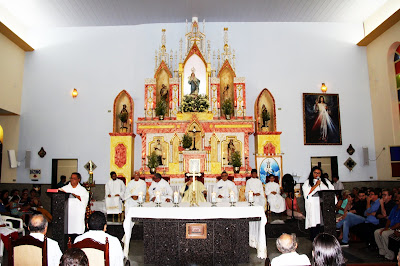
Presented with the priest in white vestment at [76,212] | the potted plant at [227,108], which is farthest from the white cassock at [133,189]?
the potted plant at [227,108]

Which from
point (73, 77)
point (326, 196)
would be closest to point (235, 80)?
point (73, 77)

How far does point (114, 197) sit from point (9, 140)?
619cm

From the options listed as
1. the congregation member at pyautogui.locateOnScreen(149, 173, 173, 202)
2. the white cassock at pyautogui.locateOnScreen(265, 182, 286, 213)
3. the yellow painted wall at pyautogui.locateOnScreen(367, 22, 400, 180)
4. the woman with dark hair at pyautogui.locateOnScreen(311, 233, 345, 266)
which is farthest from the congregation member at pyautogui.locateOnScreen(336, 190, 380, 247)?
the woman with dark hair at pyautogui.locateOnScreen(311, 233, 345, 266)

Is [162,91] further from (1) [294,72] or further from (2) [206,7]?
(1) [294,72]

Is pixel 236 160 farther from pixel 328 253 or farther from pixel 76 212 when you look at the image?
pixel 328 253

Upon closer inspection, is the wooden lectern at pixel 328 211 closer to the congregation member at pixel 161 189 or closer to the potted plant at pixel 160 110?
the congregation member at pixel 161 189

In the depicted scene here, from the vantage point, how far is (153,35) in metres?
14.5

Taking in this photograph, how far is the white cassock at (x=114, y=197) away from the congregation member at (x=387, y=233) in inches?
283

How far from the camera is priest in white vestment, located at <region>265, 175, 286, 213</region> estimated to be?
1096 centimetres

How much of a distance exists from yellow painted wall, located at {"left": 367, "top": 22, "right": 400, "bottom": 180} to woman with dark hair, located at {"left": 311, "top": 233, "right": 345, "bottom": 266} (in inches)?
470

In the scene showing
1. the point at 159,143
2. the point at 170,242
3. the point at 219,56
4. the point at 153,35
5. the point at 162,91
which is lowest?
the point at 170,242

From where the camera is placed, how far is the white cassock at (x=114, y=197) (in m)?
10.6

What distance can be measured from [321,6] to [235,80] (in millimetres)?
4477

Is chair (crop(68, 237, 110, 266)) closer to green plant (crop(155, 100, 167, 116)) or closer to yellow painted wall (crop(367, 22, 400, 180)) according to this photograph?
green plant (crop(155, 100, 167, 116))
